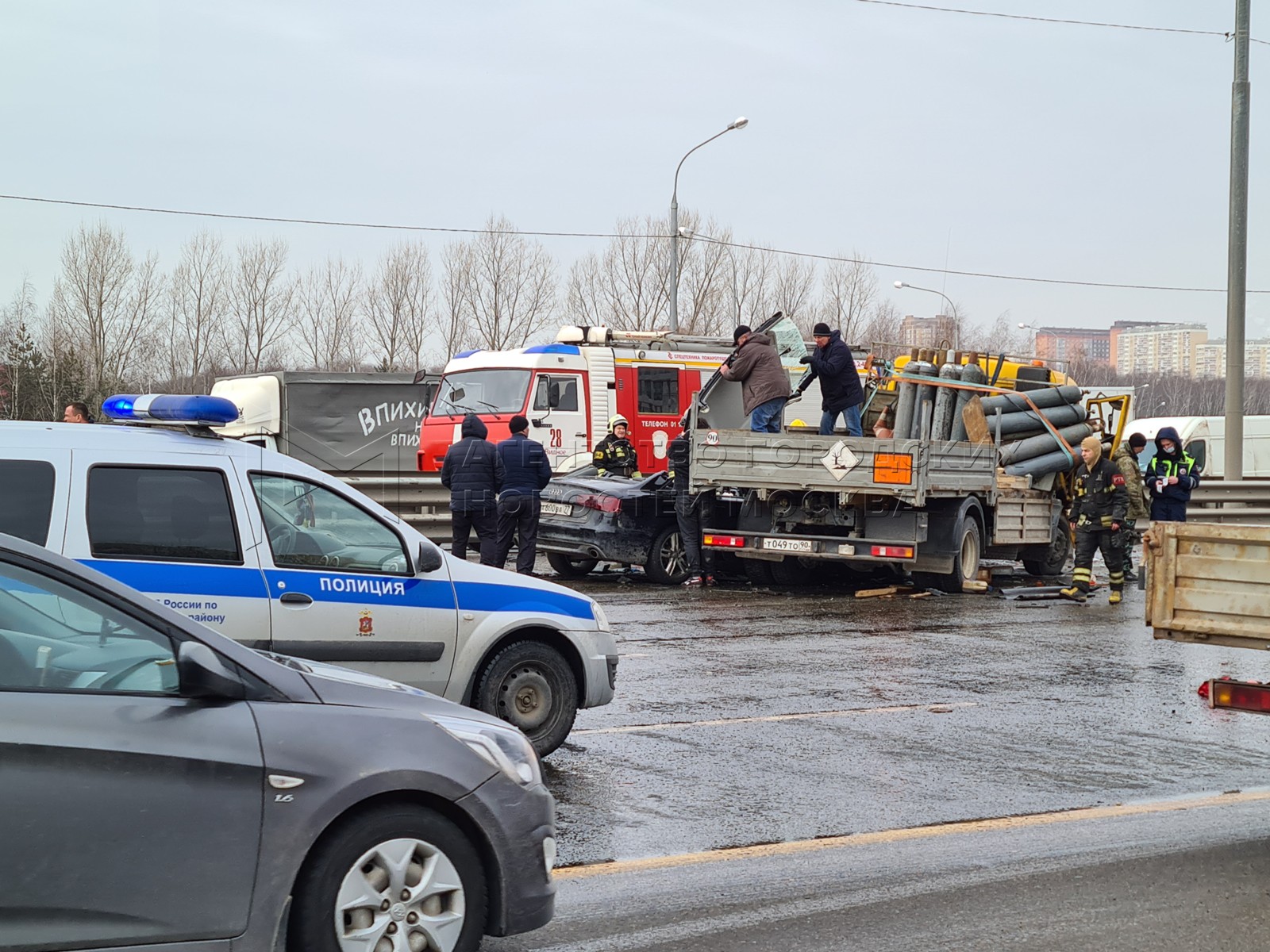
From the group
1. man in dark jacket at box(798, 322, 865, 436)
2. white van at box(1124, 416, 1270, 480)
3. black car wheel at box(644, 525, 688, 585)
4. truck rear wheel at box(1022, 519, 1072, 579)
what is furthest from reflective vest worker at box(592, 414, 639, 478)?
white van at box(1124, 416, 1270, 480)

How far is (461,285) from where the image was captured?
52.6 m

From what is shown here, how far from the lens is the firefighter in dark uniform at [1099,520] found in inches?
570

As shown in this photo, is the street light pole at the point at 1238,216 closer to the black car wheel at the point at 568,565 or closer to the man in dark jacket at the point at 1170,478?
the man in dark jacket at the point at 1170,478

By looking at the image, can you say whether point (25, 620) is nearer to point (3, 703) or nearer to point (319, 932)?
point (3, 703)

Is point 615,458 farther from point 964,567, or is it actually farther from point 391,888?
point 391,888

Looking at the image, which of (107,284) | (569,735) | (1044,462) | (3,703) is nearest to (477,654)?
(569,735)

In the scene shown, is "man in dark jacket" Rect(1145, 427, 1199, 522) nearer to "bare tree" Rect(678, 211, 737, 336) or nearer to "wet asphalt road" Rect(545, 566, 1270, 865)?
"wet asphalt road" Rect(545, 566, 1270, 865)

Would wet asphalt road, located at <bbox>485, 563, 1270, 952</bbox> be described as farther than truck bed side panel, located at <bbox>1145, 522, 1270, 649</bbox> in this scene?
No

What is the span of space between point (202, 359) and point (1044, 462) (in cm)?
4088

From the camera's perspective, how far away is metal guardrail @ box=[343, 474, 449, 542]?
19172 millimetres

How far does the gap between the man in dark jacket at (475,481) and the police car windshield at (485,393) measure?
6077mm

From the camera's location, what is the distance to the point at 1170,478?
16141 mm

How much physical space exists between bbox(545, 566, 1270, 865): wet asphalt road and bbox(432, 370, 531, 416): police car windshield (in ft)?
26.1

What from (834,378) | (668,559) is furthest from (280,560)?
(668,559)
